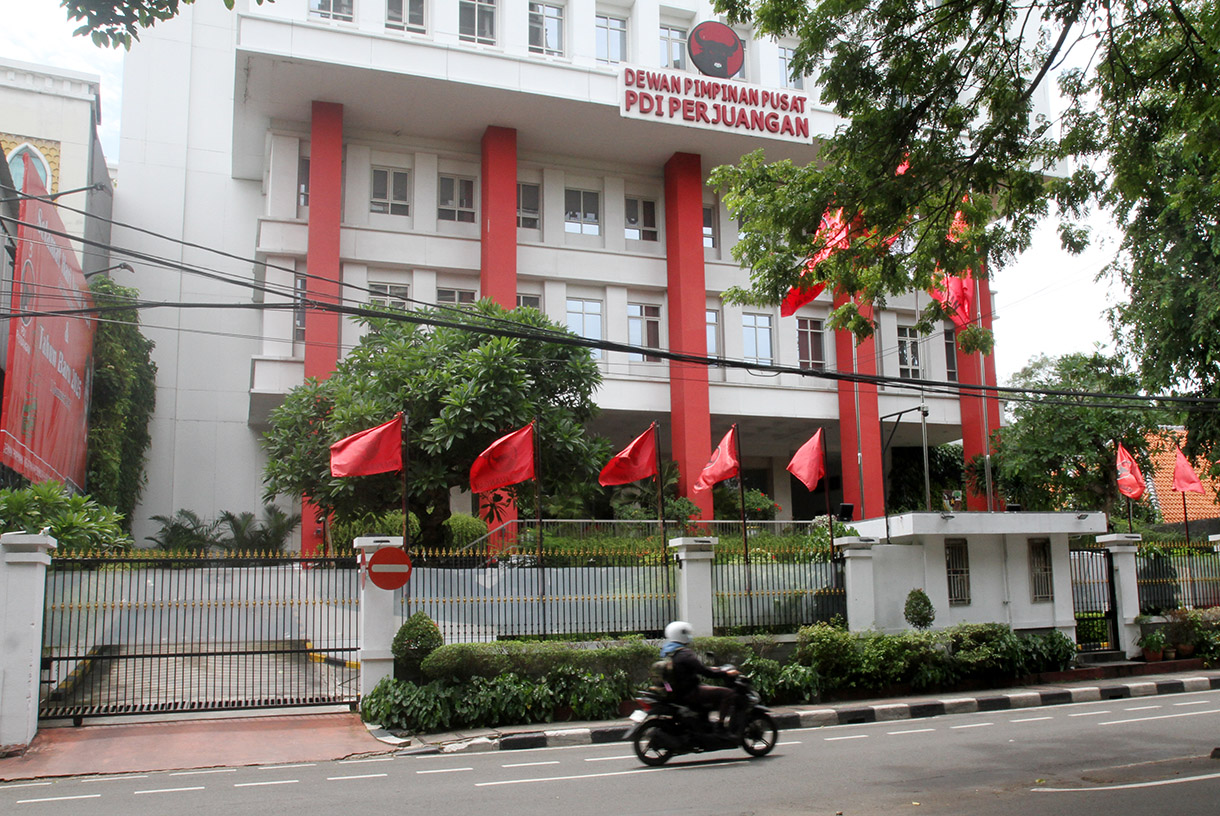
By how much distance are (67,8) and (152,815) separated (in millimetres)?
6181

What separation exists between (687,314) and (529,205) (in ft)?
18.4

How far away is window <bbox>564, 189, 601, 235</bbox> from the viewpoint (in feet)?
96.9

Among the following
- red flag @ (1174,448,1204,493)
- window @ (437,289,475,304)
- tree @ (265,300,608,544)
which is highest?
window @ (437,289,475,304)

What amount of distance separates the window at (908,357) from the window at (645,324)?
26.6 ft

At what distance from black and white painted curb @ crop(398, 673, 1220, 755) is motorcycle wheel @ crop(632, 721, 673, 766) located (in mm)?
2490

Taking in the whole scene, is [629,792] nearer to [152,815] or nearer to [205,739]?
[152,815]

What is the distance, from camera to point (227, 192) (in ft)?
105

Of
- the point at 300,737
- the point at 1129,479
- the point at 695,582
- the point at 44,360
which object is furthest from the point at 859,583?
the point at 44,360

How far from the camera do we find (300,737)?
1216 cm

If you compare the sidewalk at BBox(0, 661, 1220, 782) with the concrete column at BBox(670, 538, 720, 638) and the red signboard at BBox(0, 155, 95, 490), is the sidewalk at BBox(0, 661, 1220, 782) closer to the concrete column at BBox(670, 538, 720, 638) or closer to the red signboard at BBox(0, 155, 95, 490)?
the concrete column at BBox(670, 538, 720, 638)

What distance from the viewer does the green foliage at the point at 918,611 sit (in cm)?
1627

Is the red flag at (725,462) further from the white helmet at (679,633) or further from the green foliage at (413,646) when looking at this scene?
the white helmet at (679,633)

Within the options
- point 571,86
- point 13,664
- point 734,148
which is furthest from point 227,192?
point 13,664

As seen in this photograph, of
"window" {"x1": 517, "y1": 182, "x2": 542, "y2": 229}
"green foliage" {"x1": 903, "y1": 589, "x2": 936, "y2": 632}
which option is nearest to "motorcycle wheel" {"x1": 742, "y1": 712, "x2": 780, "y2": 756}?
"green foliage" {"x1": 903, "y1": 589, "x2": 936, "y2": 632}
